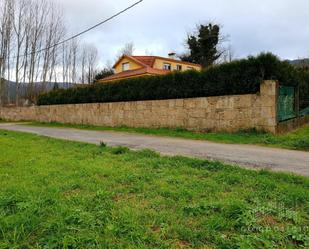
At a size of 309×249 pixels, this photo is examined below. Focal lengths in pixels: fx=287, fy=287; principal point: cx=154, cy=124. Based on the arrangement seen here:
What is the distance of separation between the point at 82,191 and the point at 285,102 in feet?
32.7

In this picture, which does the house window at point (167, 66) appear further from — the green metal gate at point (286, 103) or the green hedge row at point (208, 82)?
the green metal gate at point (286, 103)

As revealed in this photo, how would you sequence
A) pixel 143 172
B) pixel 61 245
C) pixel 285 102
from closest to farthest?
pixel 61 245, pixel 143 172, pixel 285 102

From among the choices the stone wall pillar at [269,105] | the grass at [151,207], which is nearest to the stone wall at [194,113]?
the stone wall pillar at [269,105]

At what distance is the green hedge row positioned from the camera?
36.4ft

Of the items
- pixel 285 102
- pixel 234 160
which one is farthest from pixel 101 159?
pixel 285 102

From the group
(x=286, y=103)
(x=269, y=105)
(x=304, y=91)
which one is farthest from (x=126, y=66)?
(x=269, y=105)

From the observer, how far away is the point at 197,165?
5.71 m

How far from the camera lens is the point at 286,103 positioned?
11.7m

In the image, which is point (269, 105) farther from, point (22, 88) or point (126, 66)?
point (22, 88)

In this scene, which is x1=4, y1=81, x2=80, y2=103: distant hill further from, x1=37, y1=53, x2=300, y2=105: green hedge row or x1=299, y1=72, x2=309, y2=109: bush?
x1=299, y1=72, x2=309, y2=109: bush

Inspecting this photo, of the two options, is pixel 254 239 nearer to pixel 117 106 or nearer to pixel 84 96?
pixel 117 106

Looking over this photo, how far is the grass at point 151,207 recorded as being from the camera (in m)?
2.70

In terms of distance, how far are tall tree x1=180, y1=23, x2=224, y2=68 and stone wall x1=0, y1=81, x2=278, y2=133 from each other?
20.6m

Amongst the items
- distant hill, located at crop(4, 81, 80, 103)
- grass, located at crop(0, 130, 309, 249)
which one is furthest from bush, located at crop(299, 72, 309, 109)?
distant hill, located at crop(4, 81, 80, 103)
